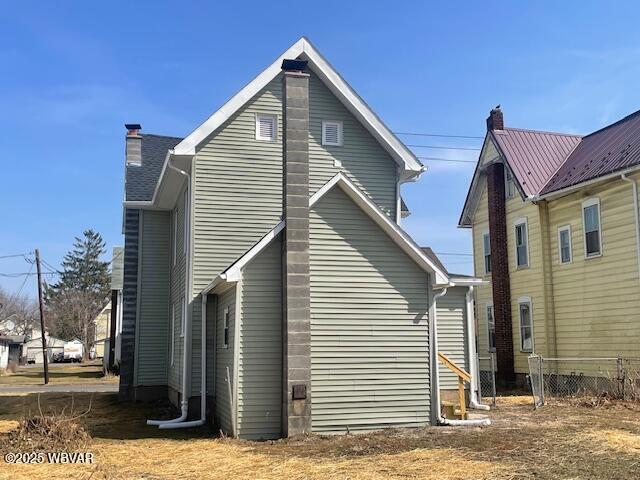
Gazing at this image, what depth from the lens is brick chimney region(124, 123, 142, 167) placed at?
77.4 ft

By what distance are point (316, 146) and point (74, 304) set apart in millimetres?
80608

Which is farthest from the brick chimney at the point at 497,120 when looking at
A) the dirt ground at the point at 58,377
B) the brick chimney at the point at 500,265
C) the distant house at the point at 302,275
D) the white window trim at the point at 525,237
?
the dirt ground at the point at 58,377

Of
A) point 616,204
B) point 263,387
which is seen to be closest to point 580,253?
point 616,204

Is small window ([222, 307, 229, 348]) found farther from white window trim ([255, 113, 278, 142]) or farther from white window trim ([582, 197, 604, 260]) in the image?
white window trim ([582, 197, 604, 260])

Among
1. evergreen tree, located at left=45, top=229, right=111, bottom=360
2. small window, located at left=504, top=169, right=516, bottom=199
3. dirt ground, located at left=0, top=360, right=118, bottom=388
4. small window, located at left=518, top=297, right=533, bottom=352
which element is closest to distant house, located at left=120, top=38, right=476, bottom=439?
small window, located at left=518, top=297, right=533, bottom=352

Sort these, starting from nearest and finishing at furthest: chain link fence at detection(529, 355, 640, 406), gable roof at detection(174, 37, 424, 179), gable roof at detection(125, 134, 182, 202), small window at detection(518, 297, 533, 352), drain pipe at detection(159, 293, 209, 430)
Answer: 1. drain pipe at detection(159, 293, 209, 430)
2. gable roof at detection(174, 37, 424, 179)
3. chain link fence at detection(529, 355, 640, 406)
4. gable roof at detection(125, 134, 182, 202)
5. small window at detection(518, 297, 533, 352)

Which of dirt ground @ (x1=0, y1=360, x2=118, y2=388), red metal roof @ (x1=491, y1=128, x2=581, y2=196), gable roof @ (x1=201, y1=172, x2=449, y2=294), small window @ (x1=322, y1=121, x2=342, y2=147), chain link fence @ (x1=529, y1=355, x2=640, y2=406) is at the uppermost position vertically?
red metal roof @ (x1=491, y1=128, x2=581, y2=196)

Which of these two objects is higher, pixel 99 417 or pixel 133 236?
pixel 133 236

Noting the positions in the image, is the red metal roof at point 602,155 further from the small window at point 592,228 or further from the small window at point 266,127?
the small window at point 266,127

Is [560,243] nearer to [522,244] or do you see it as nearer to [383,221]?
[522,244]

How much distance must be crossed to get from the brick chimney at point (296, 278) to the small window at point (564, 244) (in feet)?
39.8

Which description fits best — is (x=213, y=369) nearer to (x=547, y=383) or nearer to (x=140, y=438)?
(x=140, y=438)

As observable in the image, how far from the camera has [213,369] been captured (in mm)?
15492

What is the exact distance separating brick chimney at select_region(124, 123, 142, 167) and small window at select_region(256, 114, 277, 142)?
791cm
